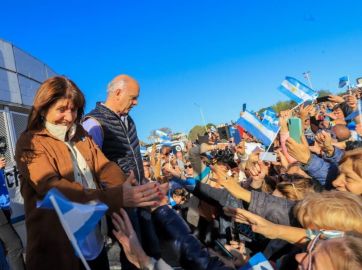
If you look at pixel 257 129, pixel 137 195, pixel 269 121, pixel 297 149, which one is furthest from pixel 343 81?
pixel 137 195

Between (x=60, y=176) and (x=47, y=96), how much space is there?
0.41 metres

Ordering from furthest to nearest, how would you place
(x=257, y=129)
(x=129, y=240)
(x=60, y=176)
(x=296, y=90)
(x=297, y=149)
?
(x=296, y=90) → (x=257, y=129) → (x=297, y=149) → (x=60, y=176) → (x=129, y=240)

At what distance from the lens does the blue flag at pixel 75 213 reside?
125cm

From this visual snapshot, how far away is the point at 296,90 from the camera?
22.1 ft

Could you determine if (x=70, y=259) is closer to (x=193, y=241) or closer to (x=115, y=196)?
(x=115, y=196)

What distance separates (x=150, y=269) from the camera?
1679 mm

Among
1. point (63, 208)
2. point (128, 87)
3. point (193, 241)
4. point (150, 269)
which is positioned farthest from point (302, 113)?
point (63, 208)

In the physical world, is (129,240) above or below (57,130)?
below

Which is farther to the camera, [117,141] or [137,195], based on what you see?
[117,141]

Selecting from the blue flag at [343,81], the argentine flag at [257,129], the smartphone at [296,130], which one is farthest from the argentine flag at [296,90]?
the smartphone at [296,130]

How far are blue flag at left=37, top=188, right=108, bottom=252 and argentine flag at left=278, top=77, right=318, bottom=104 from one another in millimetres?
5846

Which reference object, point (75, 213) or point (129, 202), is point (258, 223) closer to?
point (129, 202)

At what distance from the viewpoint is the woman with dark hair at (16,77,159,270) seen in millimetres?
1712

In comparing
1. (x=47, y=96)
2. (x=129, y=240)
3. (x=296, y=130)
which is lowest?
(x=129, y=240)
